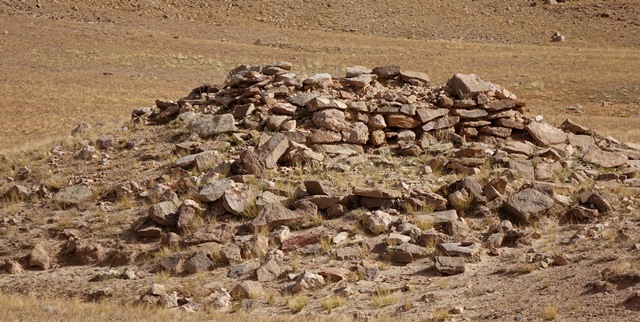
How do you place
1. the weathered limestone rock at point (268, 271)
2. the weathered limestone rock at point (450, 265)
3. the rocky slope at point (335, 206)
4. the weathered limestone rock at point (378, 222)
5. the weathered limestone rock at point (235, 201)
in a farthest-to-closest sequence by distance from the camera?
the weathered limestone rock at point (235, 201), the weathered limestone rock at point (378, 222), the weathered limestone rock at point (268, 271), the weathered limestone rock at point (450, 265), the rocky slope at point (335, 206)

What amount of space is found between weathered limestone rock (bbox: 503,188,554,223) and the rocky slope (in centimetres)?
3

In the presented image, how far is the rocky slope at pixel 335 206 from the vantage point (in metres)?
10.6

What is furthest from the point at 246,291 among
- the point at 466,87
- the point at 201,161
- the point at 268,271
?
the point at 466,87

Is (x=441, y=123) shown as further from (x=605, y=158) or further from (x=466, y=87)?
(x=605, y=158)

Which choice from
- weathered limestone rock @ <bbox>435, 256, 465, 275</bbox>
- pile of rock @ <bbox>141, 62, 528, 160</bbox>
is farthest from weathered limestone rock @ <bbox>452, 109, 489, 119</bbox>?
weathered limestone rock @ <bbox>435, 256, 465, 275</bbox>

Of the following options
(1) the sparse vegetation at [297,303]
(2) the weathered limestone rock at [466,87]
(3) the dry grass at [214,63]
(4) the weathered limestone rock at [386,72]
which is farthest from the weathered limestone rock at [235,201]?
(3) the dry grass at [214,63]

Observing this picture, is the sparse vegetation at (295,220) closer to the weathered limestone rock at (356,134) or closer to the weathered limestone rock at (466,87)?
the weathered limestone rock at (356,134)

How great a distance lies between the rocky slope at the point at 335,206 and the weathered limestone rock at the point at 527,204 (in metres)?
0.03

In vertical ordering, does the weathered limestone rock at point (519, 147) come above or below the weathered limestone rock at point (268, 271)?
above

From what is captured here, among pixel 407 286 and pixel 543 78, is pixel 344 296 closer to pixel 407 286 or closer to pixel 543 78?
pixel 407 286

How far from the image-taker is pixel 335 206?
516 inches

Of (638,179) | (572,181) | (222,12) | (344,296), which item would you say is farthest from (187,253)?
Result: (222,12)

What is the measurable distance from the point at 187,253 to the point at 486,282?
4.40 meters

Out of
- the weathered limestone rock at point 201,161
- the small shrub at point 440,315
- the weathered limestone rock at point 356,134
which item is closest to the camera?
the small shrub at point 440,315
